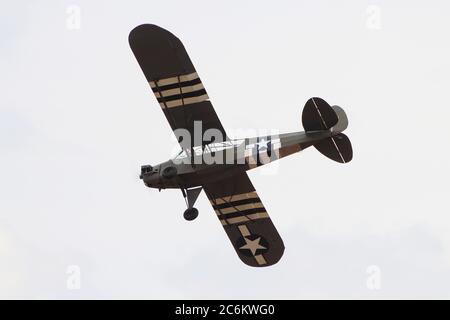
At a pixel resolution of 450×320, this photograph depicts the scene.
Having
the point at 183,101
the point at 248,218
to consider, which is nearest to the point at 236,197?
the point at 248,218

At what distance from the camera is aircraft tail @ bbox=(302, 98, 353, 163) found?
25.2 metres

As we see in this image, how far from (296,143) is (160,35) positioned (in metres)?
3.62

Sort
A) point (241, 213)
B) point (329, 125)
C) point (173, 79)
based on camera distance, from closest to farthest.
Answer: point (329, 125)
point (173, 79)
point (241, 213)

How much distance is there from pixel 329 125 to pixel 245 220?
13.4ft

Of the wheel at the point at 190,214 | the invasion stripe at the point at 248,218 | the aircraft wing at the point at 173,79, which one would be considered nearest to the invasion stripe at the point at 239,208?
the invasion stripe at the point at 248,218

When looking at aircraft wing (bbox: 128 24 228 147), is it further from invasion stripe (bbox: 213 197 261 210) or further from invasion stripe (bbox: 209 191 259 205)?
invasion stripe (bbox: 213 197 261 210)

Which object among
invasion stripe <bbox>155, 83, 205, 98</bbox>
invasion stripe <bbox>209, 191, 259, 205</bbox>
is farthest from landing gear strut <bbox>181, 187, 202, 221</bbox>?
invasion stripe <bbox>155, 83, 205, 98</bbox>

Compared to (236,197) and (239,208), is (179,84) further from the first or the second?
(239,208)

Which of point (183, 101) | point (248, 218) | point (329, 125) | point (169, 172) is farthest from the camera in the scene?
point (248, 218)

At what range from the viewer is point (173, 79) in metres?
25.5

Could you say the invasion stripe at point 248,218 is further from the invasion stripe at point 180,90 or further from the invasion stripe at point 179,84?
the invasion stripe at point 179,84

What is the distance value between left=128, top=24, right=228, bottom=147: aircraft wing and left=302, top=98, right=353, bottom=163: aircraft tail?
1869 millimetres

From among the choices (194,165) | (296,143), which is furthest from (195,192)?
(296,143)

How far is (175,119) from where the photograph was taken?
25.9m
